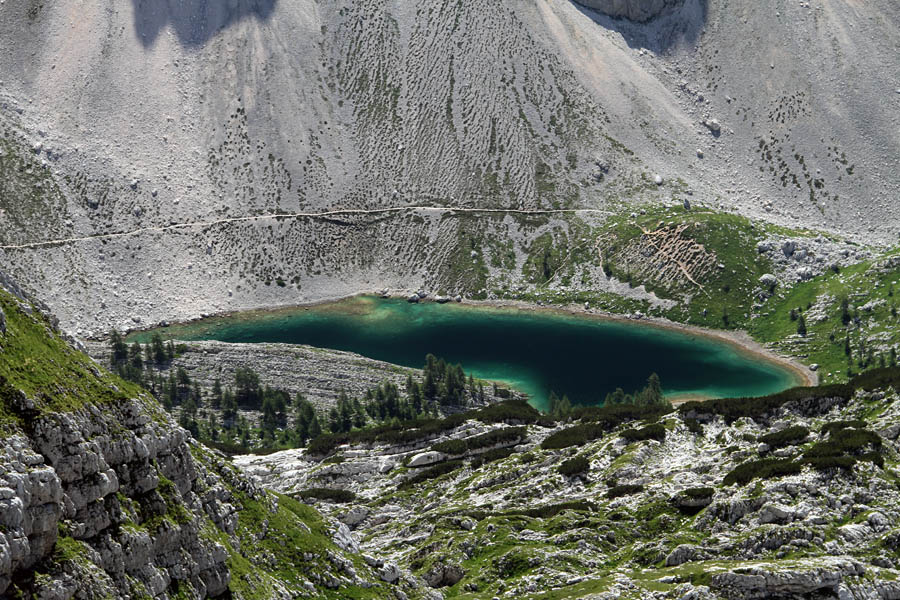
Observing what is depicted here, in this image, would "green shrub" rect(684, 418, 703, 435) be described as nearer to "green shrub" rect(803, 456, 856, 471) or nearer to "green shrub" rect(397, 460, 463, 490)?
"green shrub" rect(397, 460, 463, 490)

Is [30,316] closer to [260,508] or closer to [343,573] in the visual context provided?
[260,508]

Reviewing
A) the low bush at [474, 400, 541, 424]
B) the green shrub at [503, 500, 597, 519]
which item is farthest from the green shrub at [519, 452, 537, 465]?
the low bush at [474, 400, 541, 424]

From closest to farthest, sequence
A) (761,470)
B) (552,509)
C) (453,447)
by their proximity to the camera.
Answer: (761,470)
(552,509)
(453,447)

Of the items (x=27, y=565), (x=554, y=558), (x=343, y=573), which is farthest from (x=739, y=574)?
(x=27, y=565)

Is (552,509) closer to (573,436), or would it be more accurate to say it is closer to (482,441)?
(573,436)

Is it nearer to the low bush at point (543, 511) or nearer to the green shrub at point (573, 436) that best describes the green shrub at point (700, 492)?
the low bush at point (543, 511)

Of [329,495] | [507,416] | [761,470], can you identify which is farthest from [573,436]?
[761,470]

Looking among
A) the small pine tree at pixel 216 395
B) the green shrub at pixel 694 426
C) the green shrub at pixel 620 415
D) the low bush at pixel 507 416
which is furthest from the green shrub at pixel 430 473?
the small pine tree at pixel 216 395
